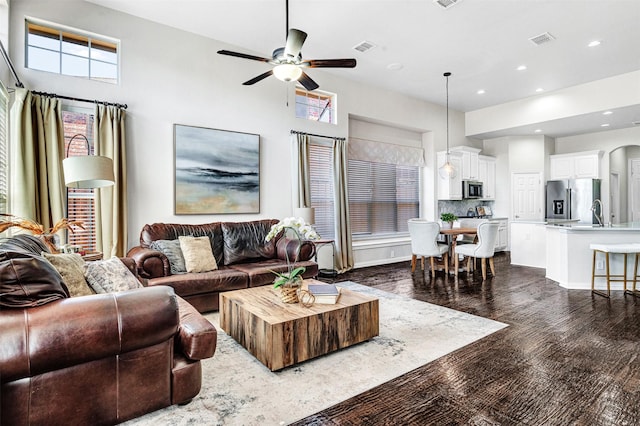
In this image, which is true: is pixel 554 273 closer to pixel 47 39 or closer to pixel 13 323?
pixel 13 323

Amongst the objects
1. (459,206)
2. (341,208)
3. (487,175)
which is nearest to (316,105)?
(341,208)

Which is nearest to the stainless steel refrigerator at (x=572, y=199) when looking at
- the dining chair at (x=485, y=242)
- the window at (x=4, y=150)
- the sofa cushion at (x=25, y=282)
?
the dining chair at (x=485, y=242)

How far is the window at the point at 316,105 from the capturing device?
5809 mm

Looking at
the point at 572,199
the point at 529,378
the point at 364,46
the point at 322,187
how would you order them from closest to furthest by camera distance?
1. the point at 529,378
2. the point at 364,46
3. the point at 322,187
4. the point at 572,199

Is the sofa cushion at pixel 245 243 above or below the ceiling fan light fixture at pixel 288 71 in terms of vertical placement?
below

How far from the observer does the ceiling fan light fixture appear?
10.2ft

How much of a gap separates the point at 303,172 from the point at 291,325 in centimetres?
344

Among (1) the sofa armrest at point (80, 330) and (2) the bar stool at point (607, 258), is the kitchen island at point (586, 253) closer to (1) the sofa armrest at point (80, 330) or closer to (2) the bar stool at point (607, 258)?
(2) the bar stool at point (607, 258)

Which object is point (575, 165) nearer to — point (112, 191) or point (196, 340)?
point (196, 340)

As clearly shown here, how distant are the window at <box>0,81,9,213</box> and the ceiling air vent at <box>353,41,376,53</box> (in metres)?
4.18

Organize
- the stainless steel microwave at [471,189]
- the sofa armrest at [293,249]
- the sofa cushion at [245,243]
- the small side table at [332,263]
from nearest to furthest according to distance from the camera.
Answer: the sofa cushion at [245,243] → the sofa armrest at [293,249] → the small side table at [332,263] → the stainless steel microwave at [471,189]

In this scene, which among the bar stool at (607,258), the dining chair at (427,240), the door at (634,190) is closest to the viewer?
the bar stool at (607,258)

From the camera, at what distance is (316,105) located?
19.8 feet

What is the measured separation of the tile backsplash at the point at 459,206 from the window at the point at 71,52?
6.85 m
